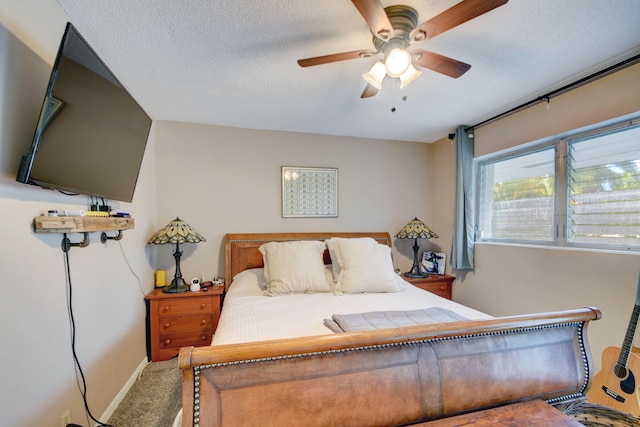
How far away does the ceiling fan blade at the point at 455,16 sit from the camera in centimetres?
105

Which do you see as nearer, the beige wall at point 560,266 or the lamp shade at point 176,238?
the beige wall at point 560,266

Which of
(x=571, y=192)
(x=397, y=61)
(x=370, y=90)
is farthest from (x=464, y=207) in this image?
(x=397, y=61)

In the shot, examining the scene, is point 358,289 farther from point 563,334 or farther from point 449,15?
point 449,15

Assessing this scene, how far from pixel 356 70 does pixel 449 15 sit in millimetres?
801

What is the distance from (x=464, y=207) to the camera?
2938mm

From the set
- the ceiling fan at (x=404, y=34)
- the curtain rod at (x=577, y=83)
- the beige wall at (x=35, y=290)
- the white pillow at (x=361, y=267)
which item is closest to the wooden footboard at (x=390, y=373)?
the beige wall at (x=35, y=290)

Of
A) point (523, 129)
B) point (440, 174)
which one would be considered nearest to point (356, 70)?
point (523, 129)

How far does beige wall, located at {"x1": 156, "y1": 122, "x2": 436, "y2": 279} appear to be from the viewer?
2.81 meters

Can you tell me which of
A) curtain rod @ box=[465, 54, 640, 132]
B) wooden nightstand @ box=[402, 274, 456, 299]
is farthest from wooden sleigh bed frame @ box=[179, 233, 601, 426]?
wooden nightstand @ box=[402, 274, 456, 299]

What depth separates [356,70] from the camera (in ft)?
6.10

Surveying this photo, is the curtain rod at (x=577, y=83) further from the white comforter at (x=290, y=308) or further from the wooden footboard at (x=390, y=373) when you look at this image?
the white comforter at (x=290, y=308)

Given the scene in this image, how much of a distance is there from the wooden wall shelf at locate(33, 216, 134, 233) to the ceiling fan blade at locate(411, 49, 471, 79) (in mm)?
1899

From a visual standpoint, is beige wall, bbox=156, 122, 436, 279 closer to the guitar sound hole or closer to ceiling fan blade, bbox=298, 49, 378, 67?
ceiling fan blade, bbox=298, 49, 378, 67

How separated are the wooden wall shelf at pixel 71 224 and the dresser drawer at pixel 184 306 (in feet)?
3.42
